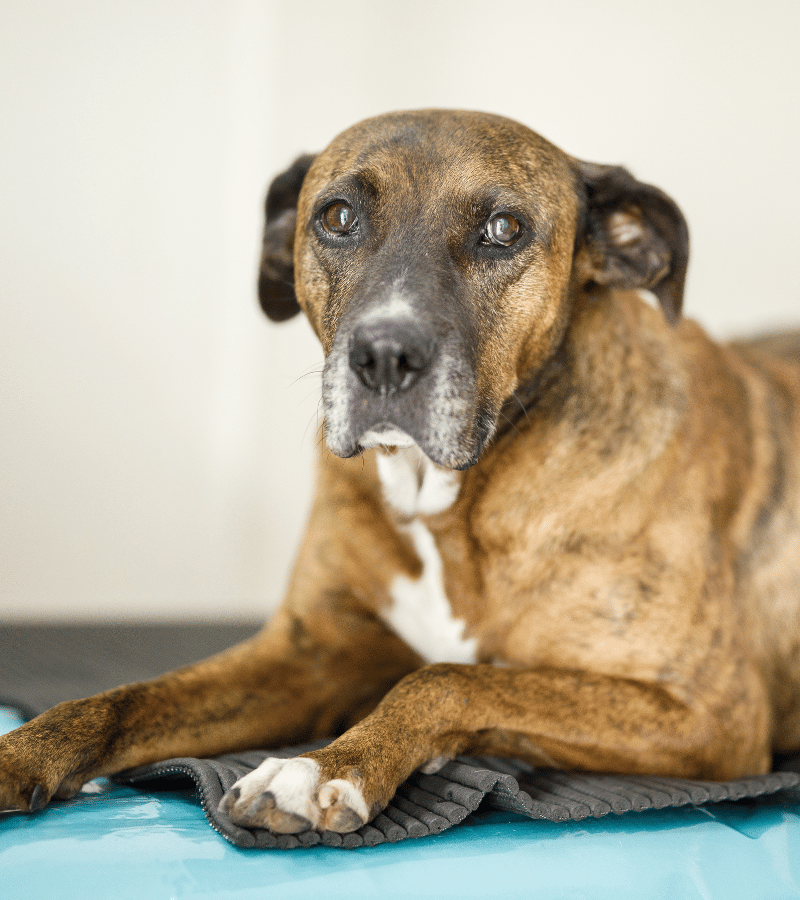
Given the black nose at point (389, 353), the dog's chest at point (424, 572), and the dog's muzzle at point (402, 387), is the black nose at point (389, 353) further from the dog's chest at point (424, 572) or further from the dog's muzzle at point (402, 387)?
the dog's chest at point (424, 572)

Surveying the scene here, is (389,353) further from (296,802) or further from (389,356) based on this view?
→ (296,802)

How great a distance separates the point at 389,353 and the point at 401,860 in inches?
33.9

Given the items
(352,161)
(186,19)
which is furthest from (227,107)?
(352,161)

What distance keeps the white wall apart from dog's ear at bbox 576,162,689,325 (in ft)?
8.55

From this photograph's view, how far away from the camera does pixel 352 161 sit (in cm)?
203

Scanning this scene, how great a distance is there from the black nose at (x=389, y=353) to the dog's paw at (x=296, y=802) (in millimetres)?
701

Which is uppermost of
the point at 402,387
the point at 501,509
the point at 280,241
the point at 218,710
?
the point at 280,241

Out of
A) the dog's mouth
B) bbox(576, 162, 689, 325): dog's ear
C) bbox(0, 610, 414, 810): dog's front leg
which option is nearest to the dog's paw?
bbox(0, 610, 414, 810): dog's front leg

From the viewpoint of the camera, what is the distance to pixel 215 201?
17.8 ft

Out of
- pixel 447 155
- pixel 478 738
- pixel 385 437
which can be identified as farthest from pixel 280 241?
pixel 478 738

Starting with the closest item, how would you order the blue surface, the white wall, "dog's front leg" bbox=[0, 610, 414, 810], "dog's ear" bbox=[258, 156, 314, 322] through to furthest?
the blue surface → "dog's front leg" bbox=[0, 610, 414, 810] → "dog's ear" bbox=[258, 156, 314, 322] → the white wall

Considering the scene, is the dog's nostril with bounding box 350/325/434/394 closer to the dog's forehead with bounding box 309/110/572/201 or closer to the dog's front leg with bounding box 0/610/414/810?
the dog's forehead with bounding box 309/110/572/201

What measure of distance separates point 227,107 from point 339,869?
494 cm

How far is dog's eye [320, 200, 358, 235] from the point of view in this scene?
6.62 feet
